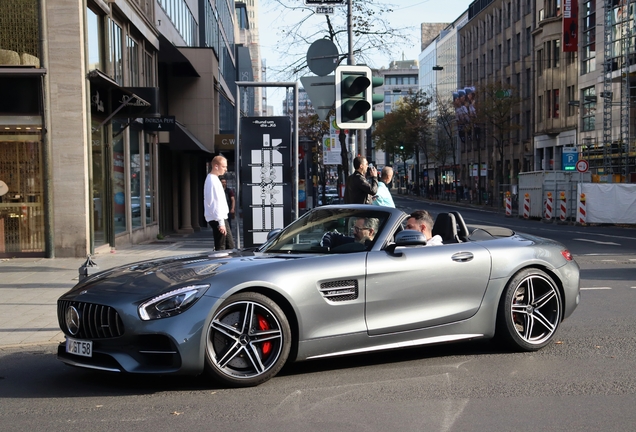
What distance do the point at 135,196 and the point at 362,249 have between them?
57.4 ft

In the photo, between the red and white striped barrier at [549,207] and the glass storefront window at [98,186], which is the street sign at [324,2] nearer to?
the glass storefront window at [98,186]

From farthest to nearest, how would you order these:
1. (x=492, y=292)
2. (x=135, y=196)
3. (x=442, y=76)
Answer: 1. (x=442, y=76)
2. (x=135, y=196)
3. (x=492, y=292)

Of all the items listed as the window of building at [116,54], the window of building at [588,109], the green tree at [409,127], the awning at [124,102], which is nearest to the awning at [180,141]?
the window of building at [116,54]

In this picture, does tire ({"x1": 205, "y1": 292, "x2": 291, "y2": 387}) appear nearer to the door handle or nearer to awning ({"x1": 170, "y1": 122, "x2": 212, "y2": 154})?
the door handle

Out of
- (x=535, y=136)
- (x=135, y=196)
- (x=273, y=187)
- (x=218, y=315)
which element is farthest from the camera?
(x=535, y=136)

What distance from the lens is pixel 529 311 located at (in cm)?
709

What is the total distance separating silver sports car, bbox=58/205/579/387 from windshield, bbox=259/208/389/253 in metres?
0.01

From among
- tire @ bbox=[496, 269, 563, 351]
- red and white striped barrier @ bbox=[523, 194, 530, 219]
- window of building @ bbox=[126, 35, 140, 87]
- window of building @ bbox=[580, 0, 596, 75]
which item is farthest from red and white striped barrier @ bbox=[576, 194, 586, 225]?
tire @ bbox=[496, 269, 563, 351]

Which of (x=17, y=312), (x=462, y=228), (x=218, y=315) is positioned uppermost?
(x=462, y=228)

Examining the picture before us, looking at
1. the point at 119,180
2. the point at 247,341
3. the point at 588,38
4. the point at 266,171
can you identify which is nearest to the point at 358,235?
the point at 247,341

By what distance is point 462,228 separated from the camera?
23.5ft

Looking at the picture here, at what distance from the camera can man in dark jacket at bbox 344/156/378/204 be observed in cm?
1236

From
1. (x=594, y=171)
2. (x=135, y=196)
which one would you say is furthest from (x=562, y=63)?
(x=135, y=196)

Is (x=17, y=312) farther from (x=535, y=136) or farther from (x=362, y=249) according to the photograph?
(x=535, y=136)
